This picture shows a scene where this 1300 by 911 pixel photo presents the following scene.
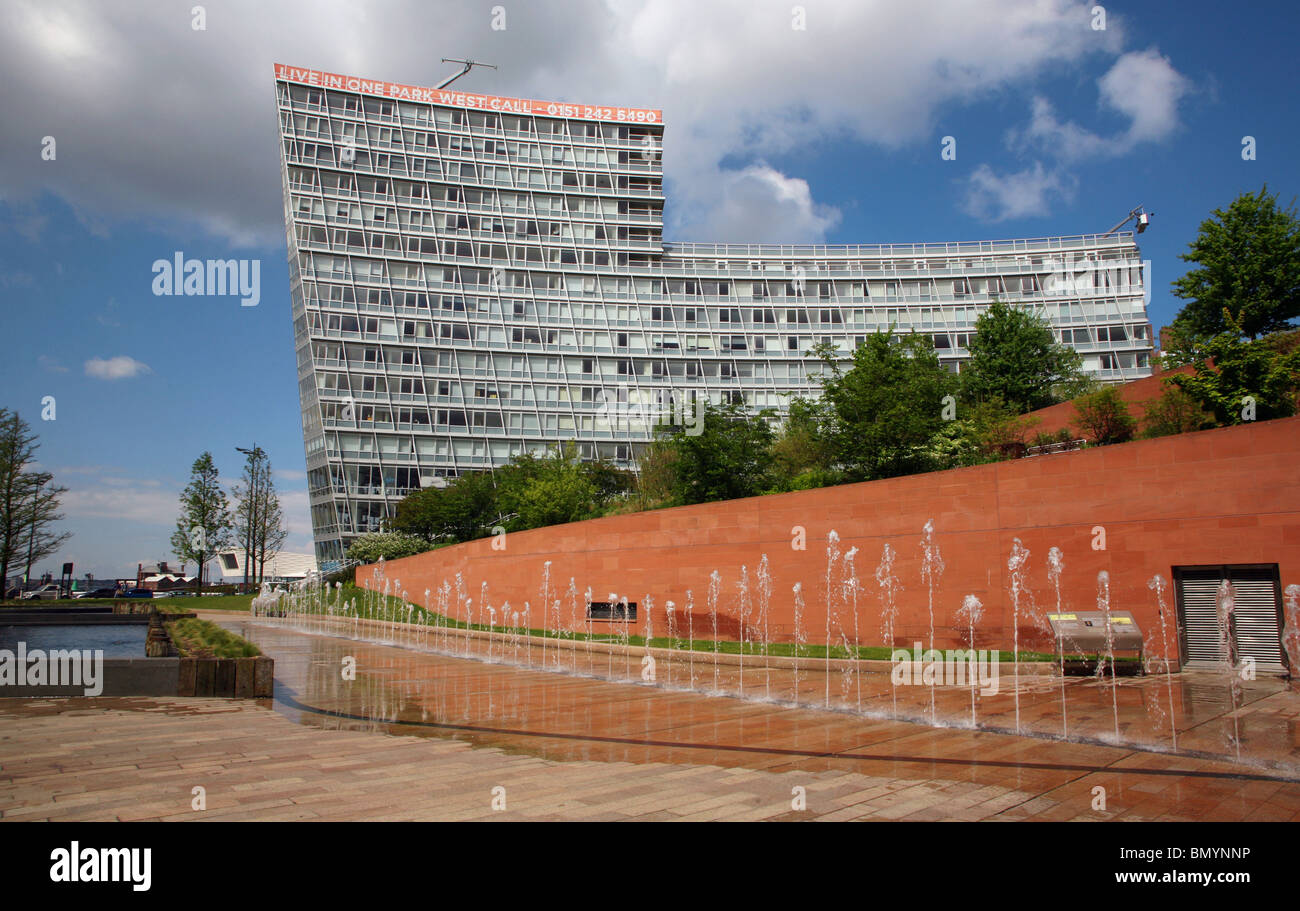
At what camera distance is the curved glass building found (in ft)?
202

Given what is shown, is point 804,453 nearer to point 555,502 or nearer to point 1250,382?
point 555,502

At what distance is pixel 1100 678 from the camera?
12.8 meters

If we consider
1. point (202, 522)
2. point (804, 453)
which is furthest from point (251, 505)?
point (804, 453)

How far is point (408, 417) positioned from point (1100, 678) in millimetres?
56745

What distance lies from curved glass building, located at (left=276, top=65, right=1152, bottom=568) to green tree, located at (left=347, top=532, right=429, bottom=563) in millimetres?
14267

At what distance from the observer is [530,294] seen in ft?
215

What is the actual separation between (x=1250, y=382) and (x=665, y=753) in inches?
631

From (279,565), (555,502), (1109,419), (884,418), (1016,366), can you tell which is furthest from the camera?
(279,565)

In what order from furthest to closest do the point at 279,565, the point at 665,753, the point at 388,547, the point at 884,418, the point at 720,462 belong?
the point at 279,565
the point at 388,547
the point at 720,462
the point at 884,418
the point at 665,753

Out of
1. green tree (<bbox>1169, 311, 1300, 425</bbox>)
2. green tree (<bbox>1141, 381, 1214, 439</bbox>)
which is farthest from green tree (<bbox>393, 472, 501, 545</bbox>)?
green tree (<bbox>1169, 311, 1300, 425</bbox>)

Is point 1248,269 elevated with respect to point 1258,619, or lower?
elevated

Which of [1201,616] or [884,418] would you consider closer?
[1201,616]
